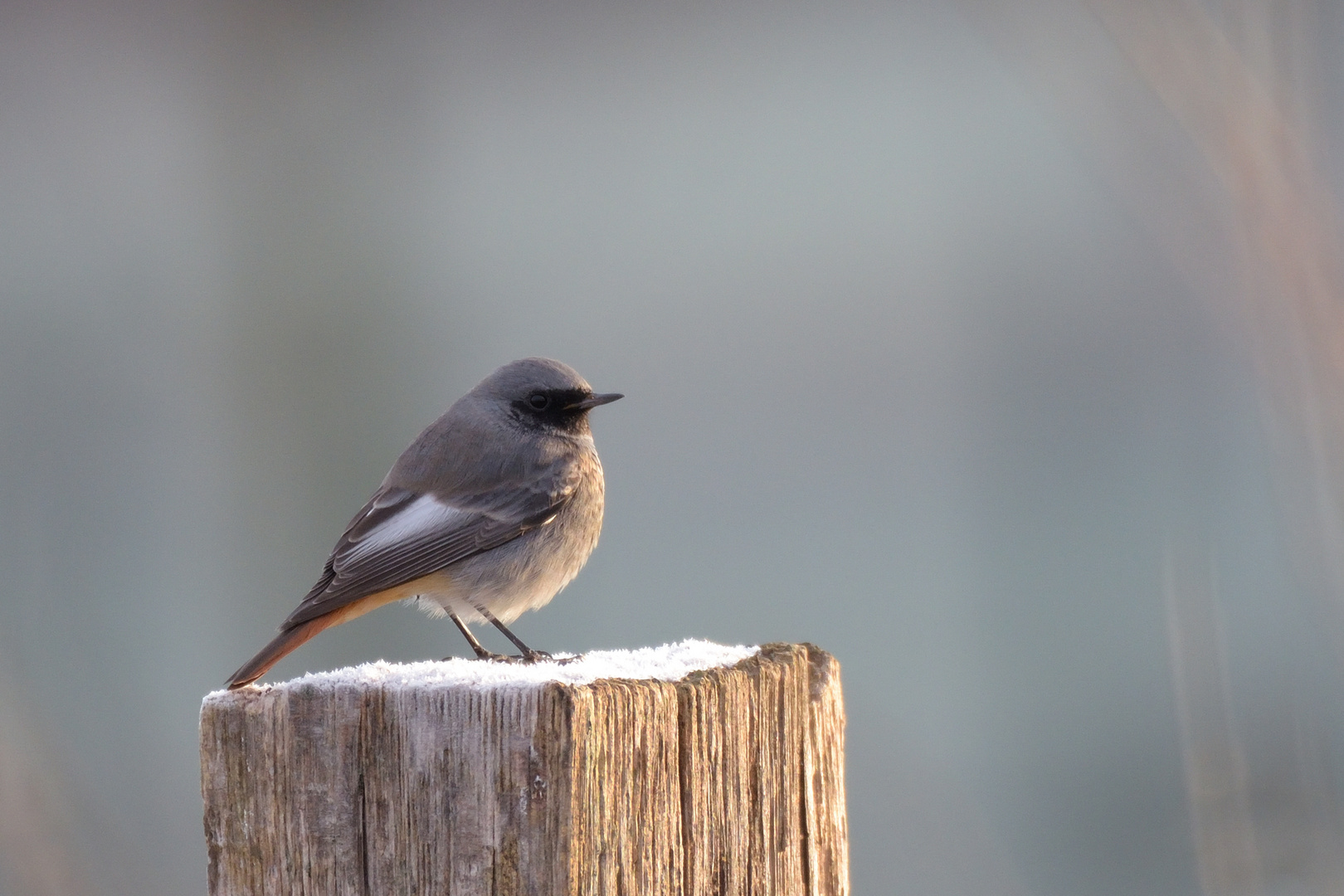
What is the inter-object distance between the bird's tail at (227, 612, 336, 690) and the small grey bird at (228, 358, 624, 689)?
0.14m

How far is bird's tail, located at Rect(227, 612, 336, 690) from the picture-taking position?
8.84 ft

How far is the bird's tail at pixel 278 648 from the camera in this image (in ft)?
8.84

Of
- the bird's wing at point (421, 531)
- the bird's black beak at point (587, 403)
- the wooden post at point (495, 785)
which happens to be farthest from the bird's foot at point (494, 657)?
the bird's black beak at point (587, 403)

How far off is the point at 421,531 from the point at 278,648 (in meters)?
0.87

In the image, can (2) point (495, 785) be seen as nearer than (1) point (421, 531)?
Yes

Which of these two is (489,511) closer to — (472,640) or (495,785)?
(472,640)

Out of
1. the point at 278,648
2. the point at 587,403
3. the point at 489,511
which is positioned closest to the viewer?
the point at 278,648

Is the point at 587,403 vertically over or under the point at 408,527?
over

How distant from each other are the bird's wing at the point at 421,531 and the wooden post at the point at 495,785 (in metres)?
1.14

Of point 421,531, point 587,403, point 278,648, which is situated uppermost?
point 587,403

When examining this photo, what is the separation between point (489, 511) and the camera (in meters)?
4.00

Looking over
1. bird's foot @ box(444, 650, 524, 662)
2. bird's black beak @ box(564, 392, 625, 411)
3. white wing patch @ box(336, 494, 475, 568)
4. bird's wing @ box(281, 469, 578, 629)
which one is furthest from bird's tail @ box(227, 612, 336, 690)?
bird's black beak @ box(564, 392, 625, 411)

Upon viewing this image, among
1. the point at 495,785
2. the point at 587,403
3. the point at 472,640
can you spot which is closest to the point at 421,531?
the point at 472,640

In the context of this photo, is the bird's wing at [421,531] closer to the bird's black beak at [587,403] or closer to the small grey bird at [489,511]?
the small grey bird at [489,511]
